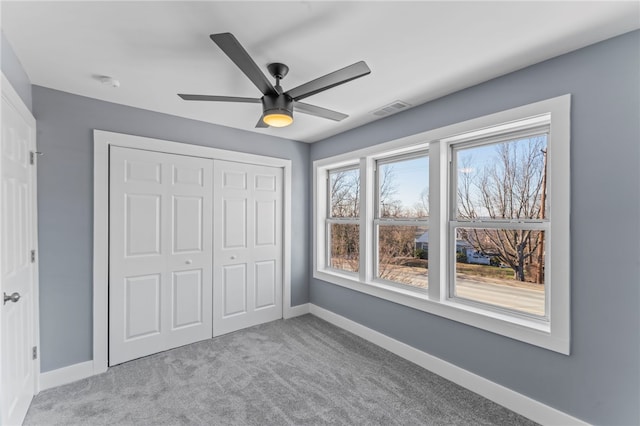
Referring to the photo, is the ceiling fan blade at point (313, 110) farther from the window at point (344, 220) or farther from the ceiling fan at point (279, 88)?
the window at point (344, 220)

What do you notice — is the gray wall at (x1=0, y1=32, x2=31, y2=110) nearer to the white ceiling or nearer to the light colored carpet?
the white ceiling

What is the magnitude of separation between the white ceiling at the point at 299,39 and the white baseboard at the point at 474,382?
2.39 meters

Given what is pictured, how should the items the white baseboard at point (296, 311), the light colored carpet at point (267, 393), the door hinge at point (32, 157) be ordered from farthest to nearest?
the white baseboard at point (296, 311), the door hinge at point (32, 157), the light colored carpet at point (267, 393)

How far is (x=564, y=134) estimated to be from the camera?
189cm

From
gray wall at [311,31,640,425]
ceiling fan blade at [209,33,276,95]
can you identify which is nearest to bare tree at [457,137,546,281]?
gray wall at [311,31,640,425]

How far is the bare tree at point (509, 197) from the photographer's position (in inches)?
86.7

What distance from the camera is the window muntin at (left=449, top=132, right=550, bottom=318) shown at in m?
2.18

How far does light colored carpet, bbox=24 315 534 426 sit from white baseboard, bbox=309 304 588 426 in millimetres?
62

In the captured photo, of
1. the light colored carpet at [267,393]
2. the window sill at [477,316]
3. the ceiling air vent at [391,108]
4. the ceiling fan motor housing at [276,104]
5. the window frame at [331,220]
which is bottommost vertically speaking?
the light colored carpet at [267,393]

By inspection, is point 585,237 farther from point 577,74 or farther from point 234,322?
point 234,322

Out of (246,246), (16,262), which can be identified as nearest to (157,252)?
(246,246)

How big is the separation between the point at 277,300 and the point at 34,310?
2408 mm

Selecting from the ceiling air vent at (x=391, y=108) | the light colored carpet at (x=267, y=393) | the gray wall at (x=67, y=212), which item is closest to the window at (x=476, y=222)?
the ceiling air vent at (x=391, y=108)

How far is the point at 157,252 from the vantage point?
3021 mm
